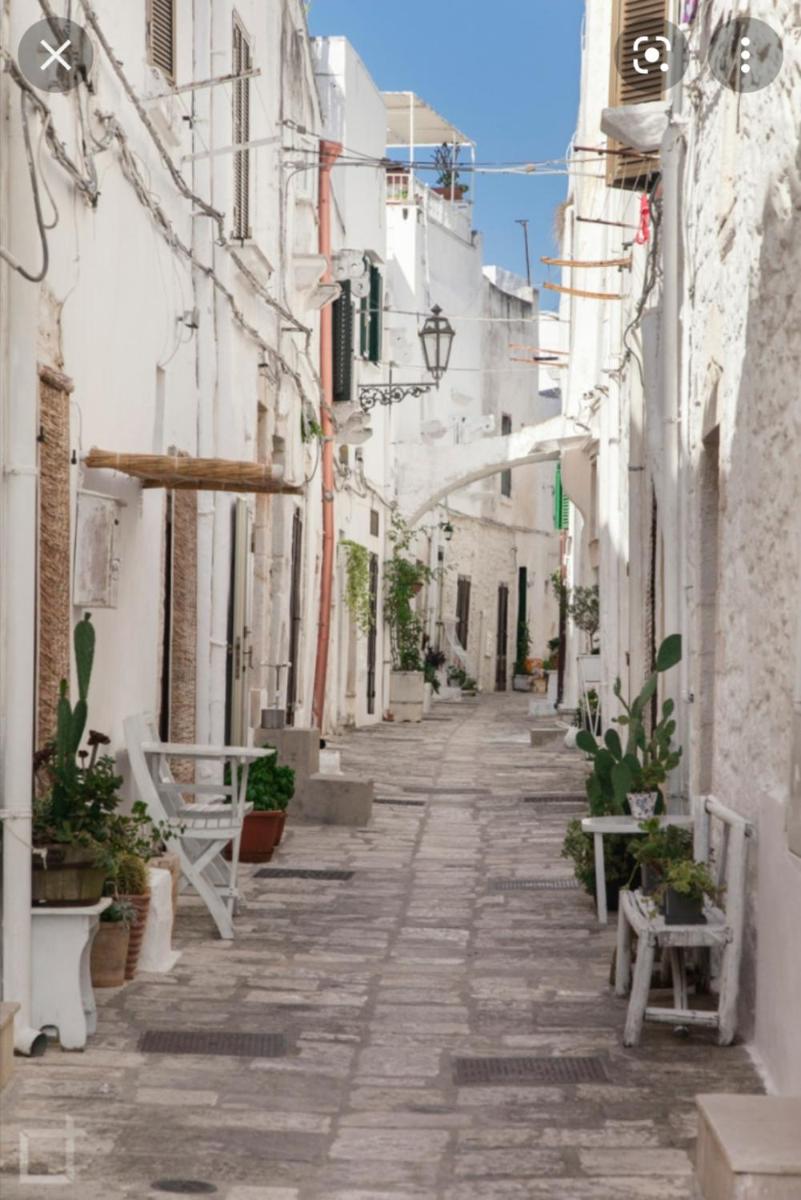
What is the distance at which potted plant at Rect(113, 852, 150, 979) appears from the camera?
6785 mm

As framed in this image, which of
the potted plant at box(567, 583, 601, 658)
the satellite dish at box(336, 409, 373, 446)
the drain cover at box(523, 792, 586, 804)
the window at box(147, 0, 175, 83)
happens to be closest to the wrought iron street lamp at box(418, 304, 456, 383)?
the satellite dish at box(336, 409, 373, 446)

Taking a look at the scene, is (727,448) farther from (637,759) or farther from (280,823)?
(280,823)

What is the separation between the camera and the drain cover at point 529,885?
9562 millimetres

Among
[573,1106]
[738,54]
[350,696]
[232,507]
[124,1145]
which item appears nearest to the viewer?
[124,1145]

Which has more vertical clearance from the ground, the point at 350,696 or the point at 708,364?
the point at 708,364

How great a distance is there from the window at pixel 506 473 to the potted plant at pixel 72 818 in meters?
30.2

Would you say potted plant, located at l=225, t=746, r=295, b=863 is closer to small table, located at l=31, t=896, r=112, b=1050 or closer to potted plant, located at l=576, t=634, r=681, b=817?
potted plant, located at l=576, t=634, r=681, b=817

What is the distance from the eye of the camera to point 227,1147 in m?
4.75

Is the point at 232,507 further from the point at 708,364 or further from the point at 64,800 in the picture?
the point at 64,800

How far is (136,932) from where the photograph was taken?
6.86 meters

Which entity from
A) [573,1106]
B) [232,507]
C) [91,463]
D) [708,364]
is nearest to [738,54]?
[708,364]

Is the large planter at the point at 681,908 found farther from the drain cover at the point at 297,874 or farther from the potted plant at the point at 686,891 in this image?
the drain cover at the point at 297,874

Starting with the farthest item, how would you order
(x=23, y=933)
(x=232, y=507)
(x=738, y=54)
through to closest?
(x=232, y=507) → (x=738, y=54) → (x=23, y=933)

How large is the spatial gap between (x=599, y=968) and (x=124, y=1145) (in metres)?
3.07
